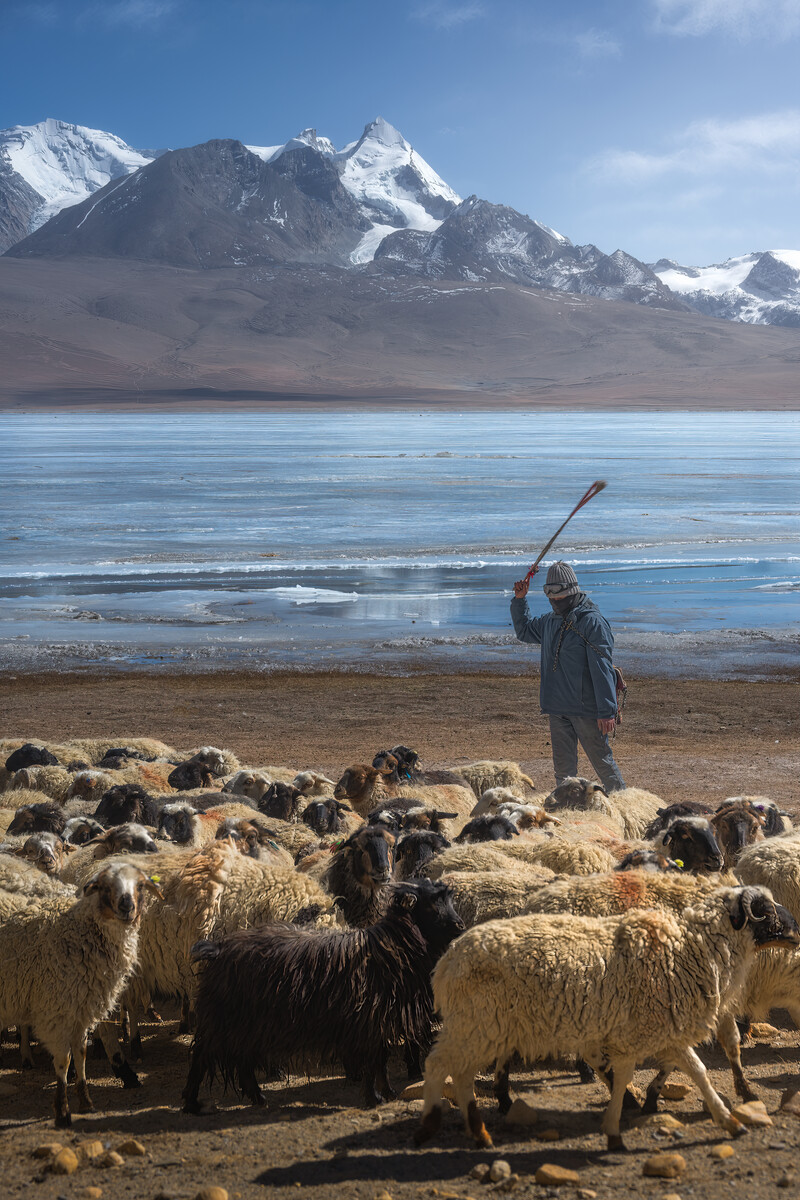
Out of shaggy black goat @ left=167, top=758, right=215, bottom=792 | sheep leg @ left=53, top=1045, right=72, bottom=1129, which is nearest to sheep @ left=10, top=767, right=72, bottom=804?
shaggy black goat @ left=167, top=758, right=215, bottom=792

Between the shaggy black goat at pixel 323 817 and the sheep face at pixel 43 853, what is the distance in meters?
2.16

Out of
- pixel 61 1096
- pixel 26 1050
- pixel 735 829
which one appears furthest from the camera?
pixel 735 829

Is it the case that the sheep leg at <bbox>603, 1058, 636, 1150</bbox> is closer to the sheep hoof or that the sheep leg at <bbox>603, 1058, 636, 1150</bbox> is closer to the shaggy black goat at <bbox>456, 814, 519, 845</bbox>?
the sheep hoof

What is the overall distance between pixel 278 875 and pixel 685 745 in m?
8.98

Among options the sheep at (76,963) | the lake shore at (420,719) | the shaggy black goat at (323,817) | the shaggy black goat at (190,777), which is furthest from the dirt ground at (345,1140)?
the lake shore at (420,719)

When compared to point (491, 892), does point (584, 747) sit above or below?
above

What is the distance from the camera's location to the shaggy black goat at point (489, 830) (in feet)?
26.0

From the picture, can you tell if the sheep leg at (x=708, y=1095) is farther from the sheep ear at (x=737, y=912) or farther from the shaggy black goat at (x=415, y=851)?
the shaggy black goat at (x=415, y=851)

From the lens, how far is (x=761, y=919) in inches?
205

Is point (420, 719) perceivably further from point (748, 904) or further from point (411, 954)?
point (748, 904)

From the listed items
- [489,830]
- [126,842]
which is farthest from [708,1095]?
[126,842]

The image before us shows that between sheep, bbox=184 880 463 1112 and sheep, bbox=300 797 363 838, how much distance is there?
340 centimetres

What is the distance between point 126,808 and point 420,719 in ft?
23.6

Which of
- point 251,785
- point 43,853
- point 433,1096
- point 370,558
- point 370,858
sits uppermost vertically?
point 370,558
